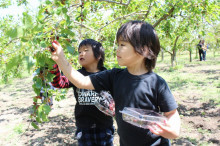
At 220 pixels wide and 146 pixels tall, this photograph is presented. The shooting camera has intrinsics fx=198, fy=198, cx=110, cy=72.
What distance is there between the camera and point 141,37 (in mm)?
1180

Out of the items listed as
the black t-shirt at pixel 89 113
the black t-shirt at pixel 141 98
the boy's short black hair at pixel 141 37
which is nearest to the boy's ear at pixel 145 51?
the boy's short black hair at pixel 141 37

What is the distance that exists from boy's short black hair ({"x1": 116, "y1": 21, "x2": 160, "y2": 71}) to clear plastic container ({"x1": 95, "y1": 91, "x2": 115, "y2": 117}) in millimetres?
645

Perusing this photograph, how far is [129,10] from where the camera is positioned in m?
3.75

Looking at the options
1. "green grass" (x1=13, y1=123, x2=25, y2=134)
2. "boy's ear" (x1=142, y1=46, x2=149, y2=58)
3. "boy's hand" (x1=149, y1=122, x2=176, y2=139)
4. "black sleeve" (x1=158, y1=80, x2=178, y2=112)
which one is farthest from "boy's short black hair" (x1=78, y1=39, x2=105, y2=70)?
"green grass" (x1=13, y1=123, x2=25, y2=134)

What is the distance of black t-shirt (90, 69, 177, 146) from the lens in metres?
1.15

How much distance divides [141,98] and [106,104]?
590 millimetres

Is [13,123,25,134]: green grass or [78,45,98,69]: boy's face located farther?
[13,123,25,134]: green grass

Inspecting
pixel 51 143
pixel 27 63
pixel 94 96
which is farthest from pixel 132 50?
pixel 51 143

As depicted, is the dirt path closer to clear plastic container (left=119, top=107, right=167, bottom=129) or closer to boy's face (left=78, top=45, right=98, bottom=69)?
boy's face (left=78, top=45, right=98, bottom=69)

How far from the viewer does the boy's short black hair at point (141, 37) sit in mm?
1169

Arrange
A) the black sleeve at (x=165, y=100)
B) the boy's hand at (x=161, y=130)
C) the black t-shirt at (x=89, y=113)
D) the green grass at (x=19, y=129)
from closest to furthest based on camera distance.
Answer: the boy's hand at (x=161, y=130) < the black sleeve at (x=165, y=100) < the black t-shirt at (x=89, y=113) < the green grass at (x=19, y=129)

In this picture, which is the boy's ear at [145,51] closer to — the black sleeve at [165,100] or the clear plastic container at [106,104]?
the black sleeve at [165,100]

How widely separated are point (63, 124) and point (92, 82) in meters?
3.01

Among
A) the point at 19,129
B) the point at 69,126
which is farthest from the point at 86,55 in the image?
the point at 19,129
